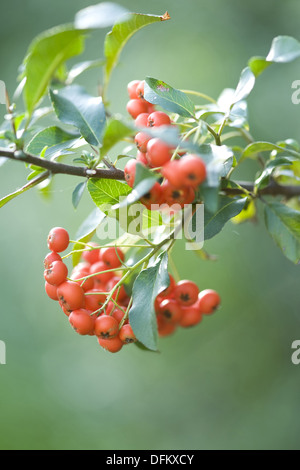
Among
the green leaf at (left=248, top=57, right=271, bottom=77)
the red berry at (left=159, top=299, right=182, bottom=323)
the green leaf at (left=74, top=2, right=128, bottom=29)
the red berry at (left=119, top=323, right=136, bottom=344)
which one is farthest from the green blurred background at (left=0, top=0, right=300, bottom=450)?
the green leaf at (left=74, top=2, right=128, bottom=29)

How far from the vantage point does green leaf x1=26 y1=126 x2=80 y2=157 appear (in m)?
0.84

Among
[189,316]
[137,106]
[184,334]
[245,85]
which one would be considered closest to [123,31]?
[137,106]

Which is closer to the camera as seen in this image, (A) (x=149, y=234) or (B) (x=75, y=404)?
(A) (x=149, y=234)

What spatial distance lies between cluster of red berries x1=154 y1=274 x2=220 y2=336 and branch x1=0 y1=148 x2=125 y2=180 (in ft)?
0.94

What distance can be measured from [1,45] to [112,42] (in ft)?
6.95

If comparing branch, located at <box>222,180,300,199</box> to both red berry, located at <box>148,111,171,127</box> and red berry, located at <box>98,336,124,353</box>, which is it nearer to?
red berry, located at <box>148,111,171,127</box>

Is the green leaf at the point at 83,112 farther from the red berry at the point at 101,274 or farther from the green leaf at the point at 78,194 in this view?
the red berry at the point at 101,274

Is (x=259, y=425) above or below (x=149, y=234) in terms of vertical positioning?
below

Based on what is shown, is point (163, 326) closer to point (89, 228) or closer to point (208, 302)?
point (208, 302)

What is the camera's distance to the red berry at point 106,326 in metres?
0.81

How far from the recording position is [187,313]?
1066 mm

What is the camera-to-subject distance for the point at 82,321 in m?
0.82
